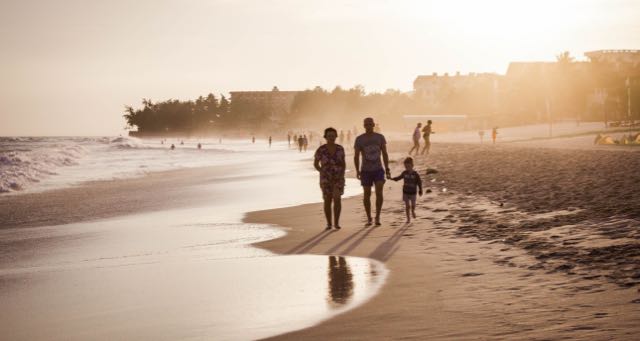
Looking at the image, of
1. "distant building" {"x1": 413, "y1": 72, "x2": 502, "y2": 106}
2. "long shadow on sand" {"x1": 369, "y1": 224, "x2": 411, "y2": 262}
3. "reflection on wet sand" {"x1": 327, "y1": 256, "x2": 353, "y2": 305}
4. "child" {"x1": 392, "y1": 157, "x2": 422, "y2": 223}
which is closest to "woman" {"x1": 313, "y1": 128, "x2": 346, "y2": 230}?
"child" {"x1": 392, "y1": 157, "x2": 422, "y2": 223}

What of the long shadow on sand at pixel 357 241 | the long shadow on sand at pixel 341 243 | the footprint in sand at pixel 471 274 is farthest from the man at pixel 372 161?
the footprint in sand at pixel 471 274

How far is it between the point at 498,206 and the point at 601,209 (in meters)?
2.53

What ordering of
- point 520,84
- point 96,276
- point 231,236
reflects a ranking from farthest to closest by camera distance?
1. point 520,84
2. point 231,236
3. point 96,276

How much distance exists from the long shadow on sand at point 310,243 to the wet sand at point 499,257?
2 centimetres

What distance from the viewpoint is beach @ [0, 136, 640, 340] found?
16.6 feet

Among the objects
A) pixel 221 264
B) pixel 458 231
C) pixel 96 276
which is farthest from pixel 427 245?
pixel 96 276

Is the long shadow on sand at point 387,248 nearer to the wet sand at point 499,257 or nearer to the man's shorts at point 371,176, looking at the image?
the wet sand at point 499,257

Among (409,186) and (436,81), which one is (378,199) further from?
(436,81)

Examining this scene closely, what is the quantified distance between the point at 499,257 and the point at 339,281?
6.55ft

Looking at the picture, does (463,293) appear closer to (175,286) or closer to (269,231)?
(175,286)

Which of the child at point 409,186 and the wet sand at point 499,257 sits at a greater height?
the child at point 409,186

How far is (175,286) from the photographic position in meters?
6.86

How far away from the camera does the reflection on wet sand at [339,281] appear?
19.8 feet

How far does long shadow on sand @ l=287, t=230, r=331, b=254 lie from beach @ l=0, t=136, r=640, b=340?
0.10ft
